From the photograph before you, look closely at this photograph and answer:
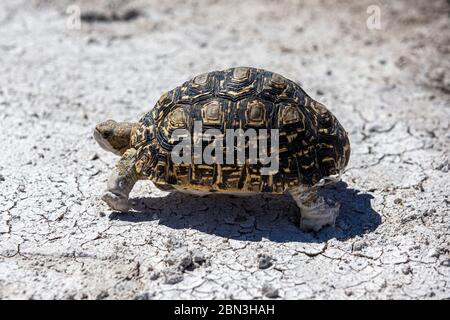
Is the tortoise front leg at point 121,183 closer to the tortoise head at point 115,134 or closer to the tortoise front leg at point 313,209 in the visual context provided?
the tortoise head at point 115,134

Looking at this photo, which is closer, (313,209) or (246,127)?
(246,127)

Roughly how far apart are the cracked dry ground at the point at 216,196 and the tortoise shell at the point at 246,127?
0.50 m

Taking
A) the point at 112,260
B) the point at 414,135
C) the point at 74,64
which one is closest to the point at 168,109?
the point at 112,260

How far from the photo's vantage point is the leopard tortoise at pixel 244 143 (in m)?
4.70

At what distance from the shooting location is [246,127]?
470 cm

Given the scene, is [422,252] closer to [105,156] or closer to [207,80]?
[207,80]

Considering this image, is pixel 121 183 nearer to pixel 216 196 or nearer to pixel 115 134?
pixel 115 134

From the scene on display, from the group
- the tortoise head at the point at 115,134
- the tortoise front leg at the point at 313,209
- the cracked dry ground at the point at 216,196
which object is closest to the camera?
the cracked dry ground at the point at 216,196
